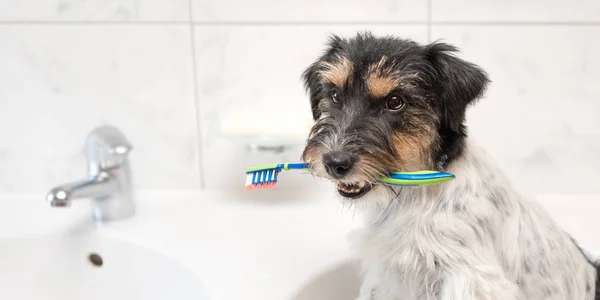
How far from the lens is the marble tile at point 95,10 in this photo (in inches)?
61.2

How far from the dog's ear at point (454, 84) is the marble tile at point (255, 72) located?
50cm

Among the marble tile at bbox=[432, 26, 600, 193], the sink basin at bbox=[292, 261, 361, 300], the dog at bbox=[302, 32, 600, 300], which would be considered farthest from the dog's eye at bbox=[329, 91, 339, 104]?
the marble tile at bbox=[432, 26, 600, 193]

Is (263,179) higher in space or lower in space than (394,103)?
lower

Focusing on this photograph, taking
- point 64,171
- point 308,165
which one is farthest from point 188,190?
point 308,165

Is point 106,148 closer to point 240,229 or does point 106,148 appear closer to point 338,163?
point 240,229

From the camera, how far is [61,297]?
5.13 ft

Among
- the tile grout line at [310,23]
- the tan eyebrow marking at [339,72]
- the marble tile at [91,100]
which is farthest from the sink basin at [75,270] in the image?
the tan eyebrow marking at [339,72]

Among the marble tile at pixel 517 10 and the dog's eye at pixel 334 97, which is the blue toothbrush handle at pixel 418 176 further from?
the marble tile at pixel 517 10

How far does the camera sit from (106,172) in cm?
150

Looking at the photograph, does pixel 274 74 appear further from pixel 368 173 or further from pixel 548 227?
pixel 548 227

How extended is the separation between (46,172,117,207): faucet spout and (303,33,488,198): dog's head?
2.24 ft

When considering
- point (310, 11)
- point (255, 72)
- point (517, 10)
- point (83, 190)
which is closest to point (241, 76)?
point (255, 72)

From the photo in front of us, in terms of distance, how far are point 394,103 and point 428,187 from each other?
0.19m

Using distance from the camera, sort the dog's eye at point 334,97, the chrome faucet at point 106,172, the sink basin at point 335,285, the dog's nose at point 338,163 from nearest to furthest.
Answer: the dog's nose at point 338,163
the dog's eye at point 334,97
the sink basin at point 335,285
the chrome faucet at point 106,172
